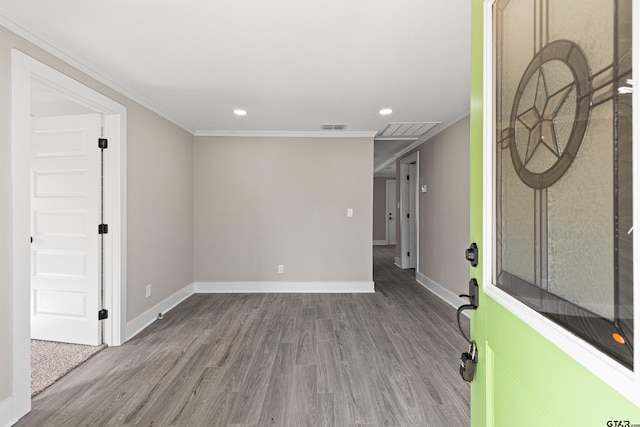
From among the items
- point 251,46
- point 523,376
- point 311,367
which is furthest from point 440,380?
point 251,46

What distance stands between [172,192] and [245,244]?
4.01ft

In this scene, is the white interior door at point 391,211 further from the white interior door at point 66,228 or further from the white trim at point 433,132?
the white interior door at point 66,228

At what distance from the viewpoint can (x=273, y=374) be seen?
226 cm

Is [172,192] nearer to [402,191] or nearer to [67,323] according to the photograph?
[67,323]

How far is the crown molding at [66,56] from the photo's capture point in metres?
1.76

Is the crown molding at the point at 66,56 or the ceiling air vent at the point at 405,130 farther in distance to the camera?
the ceiling air vent at the point at 405,130

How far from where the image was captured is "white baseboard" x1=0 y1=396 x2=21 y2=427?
1709 mm

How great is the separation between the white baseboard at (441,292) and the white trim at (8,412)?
Result: 12.6ft

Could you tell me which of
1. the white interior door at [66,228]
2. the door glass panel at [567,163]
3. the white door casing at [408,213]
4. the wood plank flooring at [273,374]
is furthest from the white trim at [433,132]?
the white interior door at [66,228]

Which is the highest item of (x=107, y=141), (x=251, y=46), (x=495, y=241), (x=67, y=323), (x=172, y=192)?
(x=251, y=46)

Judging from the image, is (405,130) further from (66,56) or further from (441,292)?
(66,56)

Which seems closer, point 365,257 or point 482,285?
point 482,285

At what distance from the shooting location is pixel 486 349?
96cm

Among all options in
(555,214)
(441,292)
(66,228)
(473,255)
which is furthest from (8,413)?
(441,292)
